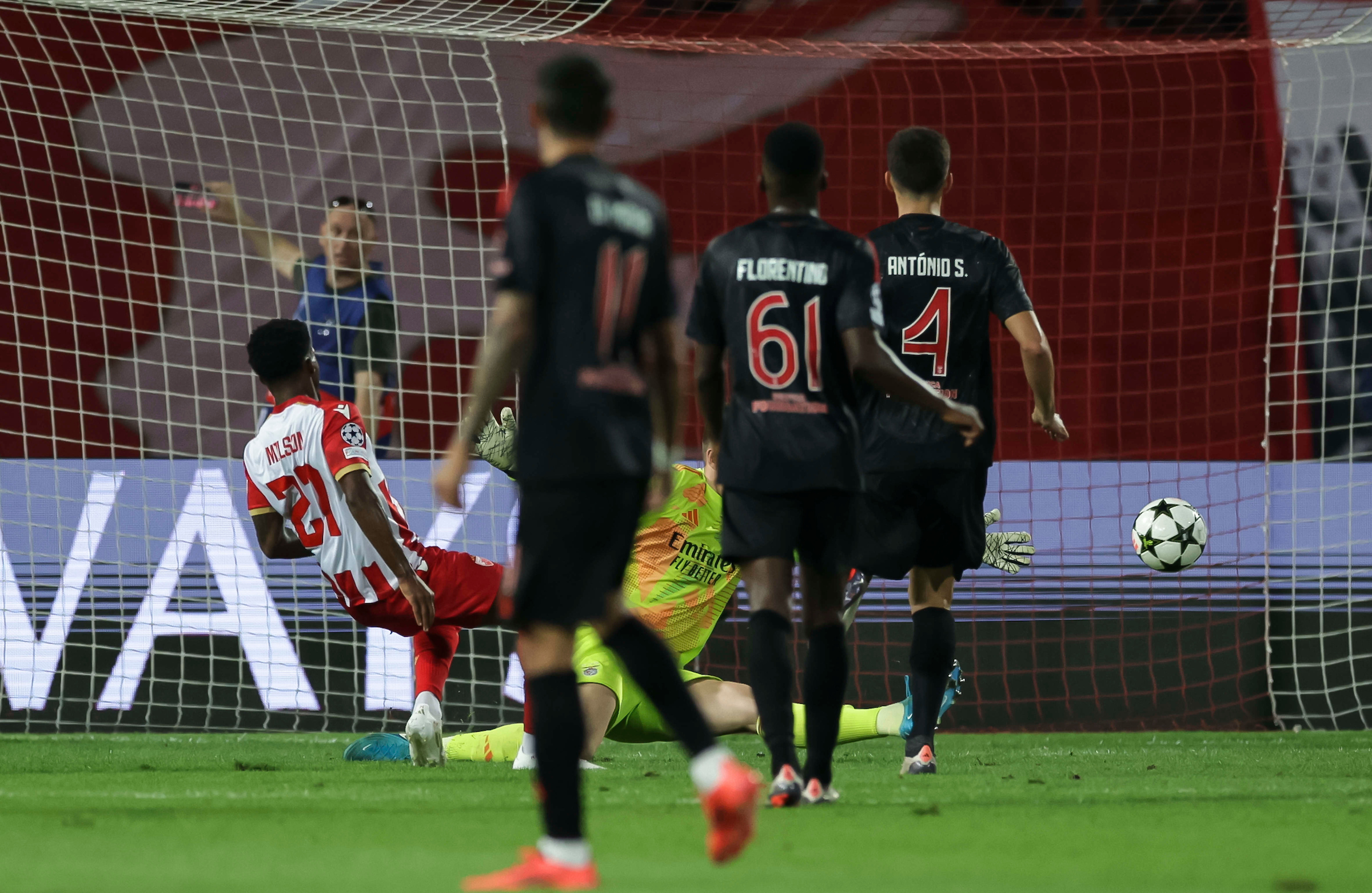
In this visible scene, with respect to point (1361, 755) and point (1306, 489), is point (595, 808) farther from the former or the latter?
point (1306, 489)

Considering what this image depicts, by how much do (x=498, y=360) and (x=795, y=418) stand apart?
123 cm

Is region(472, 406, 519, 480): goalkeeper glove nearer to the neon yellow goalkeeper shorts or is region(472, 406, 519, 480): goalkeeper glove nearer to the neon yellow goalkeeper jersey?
the neon yellow goalkeeper jersey

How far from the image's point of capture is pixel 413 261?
8695 millimetres

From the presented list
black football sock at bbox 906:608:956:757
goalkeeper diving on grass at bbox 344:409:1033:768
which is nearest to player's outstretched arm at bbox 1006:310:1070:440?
black football sock at bbox 906:608:956:757

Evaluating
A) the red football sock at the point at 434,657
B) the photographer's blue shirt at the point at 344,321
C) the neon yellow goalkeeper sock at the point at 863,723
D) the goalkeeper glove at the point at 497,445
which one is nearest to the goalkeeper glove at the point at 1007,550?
the neon yellow goalkeeper sock at the point at 863,723

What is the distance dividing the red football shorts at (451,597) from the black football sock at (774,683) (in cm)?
217

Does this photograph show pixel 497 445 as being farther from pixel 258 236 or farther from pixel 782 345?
pixel 258 236

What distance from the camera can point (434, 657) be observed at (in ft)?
20.1

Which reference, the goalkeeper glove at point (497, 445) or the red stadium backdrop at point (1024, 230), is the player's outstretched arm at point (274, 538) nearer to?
the goalkeeper glove at point (497, 445)

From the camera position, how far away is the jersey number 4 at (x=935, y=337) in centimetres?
518

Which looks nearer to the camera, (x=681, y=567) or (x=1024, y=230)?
(x=681, y=567)

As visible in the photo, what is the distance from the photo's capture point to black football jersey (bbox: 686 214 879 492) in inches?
157

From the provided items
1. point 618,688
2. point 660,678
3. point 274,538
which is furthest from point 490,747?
point 660,678

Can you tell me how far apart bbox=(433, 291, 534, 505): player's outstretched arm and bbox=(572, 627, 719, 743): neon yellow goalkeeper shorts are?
2.59 m
